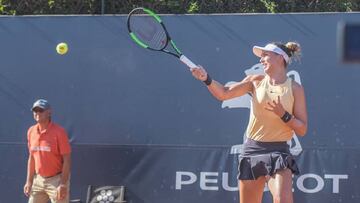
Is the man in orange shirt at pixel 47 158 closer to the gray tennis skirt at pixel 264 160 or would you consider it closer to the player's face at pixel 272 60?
the gray tennis skirt at pixel 264 160

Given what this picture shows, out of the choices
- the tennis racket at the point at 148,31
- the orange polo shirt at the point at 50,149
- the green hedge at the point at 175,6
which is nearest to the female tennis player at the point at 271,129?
the tennis racket at the point at 148,31

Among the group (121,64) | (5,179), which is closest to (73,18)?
(121,64)

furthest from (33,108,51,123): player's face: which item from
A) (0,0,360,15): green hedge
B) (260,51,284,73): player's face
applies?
(260,51,284,73): player's face

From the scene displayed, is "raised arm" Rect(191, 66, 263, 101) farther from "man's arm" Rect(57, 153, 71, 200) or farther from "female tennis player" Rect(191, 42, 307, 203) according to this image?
"man's arm" Rect(57, 153, 71, 200)

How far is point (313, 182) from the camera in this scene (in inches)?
210

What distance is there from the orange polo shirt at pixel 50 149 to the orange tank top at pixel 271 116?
180 cm

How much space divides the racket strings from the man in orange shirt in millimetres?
975

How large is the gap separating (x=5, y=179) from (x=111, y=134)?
0.95 metres

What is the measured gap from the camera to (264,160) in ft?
13.3

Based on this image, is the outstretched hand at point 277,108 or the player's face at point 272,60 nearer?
the outstretched hand at point 277,108

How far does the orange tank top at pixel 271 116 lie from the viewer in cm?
407

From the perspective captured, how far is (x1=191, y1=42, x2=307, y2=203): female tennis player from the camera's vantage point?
4.02 meters

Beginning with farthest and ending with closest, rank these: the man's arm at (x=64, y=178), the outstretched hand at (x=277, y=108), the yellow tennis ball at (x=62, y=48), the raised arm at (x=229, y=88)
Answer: the yellow tennis ball at (x=62, y=48)
the man's arm at (x=64, y=178)
the raised arm at (x=229, y=88)
the outstretched hand at (x=277, y=108)

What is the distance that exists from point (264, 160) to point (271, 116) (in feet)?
0.83
